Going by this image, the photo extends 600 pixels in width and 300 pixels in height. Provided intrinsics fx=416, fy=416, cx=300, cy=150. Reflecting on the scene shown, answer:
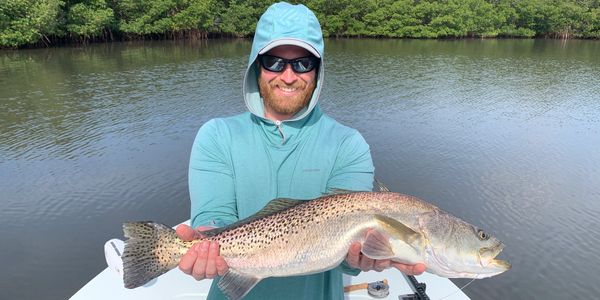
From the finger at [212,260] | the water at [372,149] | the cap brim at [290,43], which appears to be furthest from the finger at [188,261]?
the water at [372,149]

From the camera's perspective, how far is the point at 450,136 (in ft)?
63.6

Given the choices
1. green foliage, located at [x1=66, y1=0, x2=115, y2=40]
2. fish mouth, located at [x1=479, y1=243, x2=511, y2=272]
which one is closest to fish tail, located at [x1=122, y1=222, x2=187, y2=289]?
fish mouth, located at [x1=479, y1=243, x2=511, y2=272]

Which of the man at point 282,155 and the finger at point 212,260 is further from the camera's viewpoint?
the man at point 282,155

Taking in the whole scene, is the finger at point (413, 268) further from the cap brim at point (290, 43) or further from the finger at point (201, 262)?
the cap brim at point (290, 43)

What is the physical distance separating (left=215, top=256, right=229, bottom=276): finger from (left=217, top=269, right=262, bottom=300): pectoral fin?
1.4 inches

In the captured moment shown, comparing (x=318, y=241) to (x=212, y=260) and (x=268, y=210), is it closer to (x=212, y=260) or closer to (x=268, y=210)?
(x=268, y=210)

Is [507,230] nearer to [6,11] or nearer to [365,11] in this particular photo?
[6,11]

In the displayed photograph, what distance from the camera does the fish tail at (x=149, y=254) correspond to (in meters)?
3.01

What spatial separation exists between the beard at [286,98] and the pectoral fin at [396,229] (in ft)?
3.65

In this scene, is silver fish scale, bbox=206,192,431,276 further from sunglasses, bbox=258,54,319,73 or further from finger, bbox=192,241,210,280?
sunglasses, bbox=258,54,319,73

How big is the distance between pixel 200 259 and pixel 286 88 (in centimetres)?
150

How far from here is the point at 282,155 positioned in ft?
10.9

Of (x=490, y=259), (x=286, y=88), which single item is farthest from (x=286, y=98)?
(x=490, y=259)

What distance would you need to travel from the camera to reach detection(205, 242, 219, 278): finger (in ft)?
9.77
